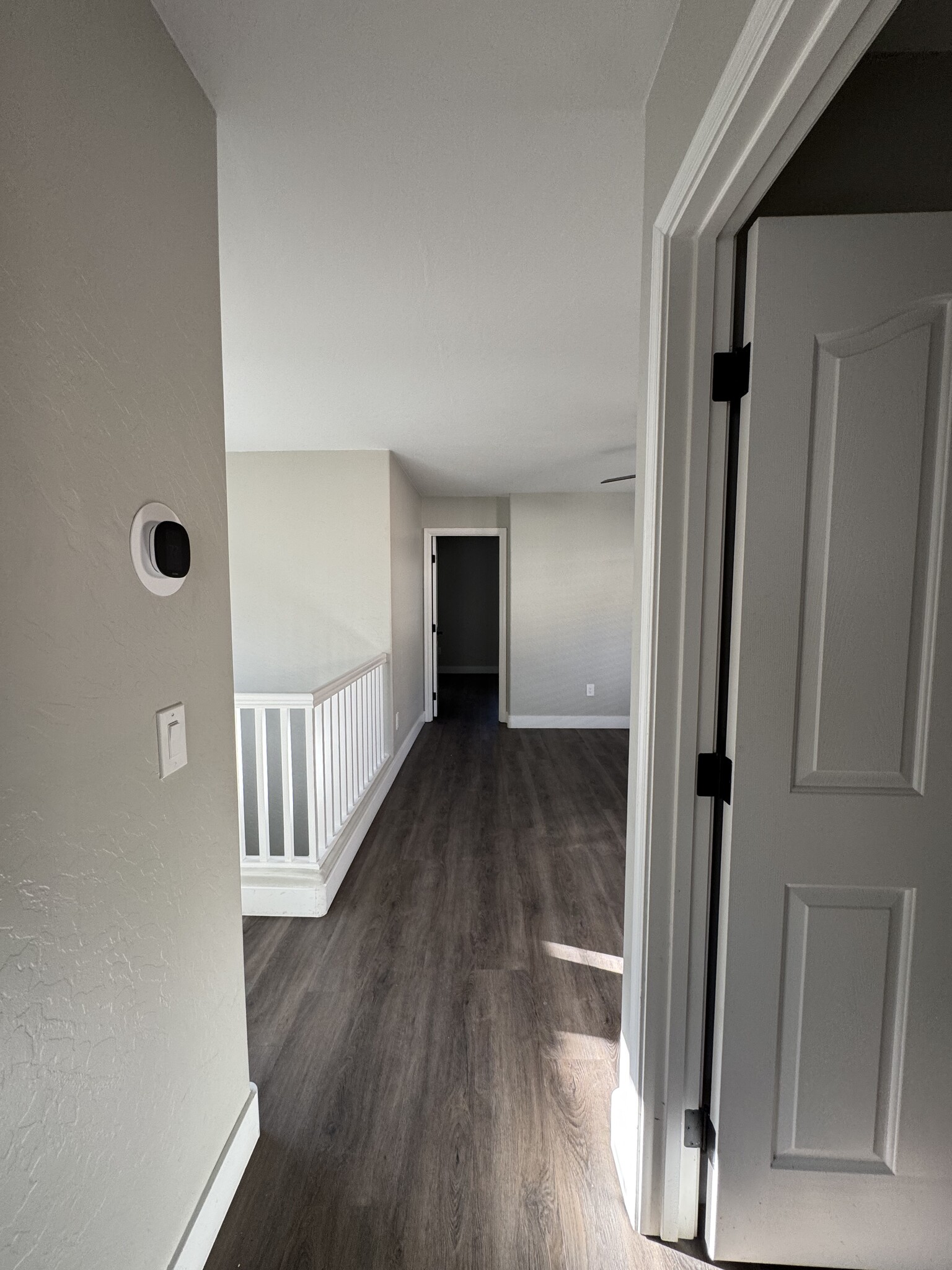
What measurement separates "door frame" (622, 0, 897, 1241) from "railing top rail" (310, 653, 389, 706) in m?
1.81

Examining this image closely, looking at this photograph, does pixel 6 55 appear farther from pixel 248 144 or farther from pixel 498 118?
pixel 498 118

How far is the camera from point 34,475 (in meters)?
0.77

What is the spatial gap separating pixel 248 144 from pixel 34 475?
1109mm

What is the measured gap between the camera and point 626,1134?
4.36ft

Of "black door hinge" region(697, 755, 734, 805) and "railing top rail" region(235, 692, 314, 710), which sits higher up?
"black door hinge" region(697, 755, 734, 805)

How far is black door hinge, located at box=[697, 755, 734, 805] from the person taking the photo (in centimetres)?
115

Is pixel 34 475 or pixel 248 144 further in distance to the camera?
pixel 248 144

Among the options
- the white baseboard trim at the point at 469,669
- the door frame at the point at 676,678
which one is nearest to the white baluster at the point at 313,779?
the door frame at the point at 676,678

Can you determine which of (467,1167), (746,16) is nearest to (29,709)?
(746,16)

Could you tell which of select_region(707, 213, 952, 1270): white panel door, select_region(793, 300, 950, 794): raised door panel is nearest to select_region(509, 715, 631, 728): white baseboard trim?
select_region(707, 213, 952, 1270): white panel door

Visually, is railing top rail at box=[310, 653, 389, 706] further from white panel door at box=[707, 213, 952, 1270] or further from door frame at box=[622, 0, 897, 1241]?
white panel door at box=[707, 213, 952, 1270]

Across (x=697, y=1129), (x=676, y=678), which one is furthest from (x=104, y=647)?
(x=697, y=1129)

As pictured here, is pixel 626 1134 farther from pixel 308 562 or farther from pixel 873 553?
pixel 308 562

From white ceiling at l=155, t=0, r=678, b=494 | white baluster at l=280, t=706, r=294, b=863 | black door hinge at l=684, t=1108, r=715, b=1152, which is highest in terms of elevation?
white ceiling at l=155, t=0, r=678, b=494
